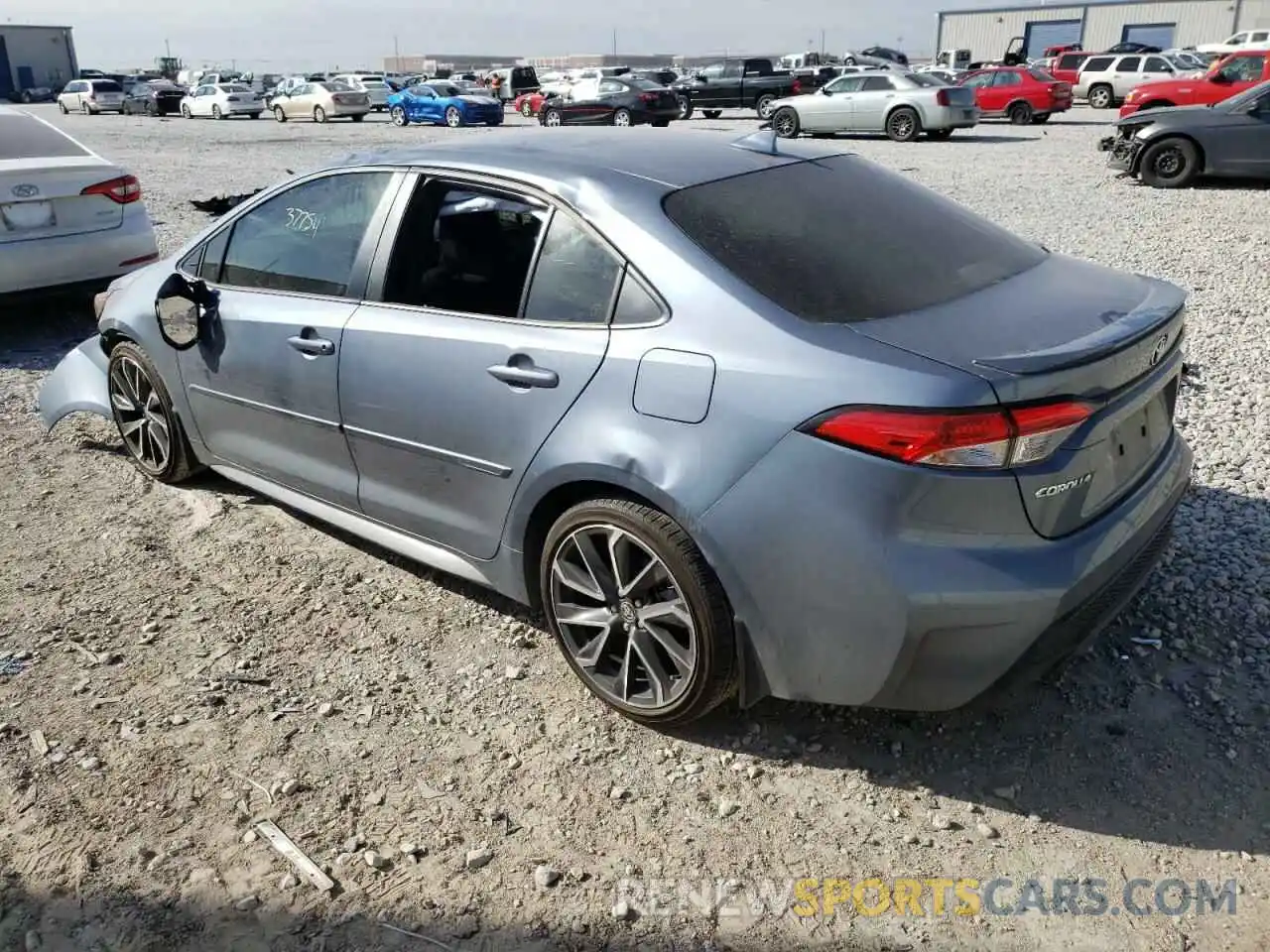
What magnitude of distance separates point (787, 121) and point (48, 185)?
19.4 meters

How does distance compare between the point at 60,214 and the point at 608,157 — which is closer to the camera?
the point at 608,157

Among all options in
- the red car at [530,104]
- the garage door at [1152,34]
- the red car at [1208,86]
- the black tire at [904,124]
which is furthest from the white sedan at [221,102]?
the garage door at [1152,34]

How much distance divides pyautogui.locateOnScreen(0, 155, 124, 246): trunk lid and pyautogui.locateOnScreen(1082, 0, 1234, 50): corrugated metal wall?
66255 mm

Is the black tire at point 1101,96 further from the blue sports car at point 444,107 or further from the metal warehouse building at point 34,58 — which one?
the metal warehouse building at point 34,58

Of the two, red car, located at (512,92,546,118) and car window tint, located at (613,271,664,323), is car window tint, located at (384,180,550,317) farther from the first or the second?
red car, located at (512,92,546,118)

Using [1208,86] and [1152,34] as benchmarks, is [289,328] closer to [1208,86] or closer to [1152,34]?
[1208,86]

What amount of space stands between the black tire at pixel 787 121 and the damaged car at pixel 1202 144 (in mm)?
11128

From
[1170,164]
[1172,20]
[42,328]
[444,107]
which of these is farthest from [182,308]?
[1172,20]

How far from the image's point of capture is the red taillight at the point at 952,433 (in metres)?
2.37

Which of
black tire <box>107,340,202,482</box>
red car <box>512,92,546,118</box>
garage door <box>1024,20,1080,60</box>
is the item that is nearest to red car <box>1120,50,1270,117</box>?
red car <box>512,92,546,118</box>

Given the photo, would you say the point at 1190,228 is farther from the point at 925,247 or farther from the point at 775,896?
the point at 775,896

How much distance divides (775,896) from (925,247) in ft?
6.25

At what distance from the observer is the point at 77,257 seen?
280 inches

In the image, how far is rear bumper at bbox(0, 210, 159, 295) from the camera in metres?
6.81
